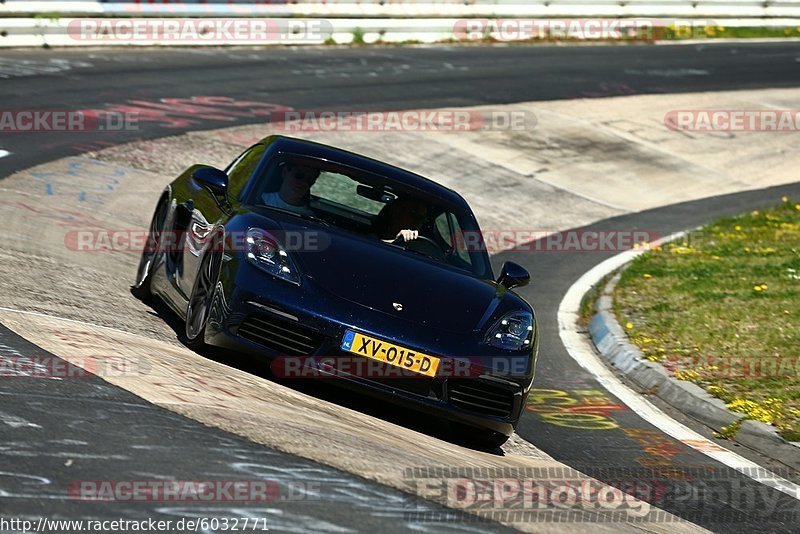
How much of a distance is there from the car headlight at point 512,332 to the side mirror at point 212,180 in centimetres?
199

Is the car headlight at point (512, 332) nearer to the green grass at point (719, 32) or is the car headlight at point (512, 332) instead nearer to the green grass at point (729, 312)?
the green grass at point (729, 312)

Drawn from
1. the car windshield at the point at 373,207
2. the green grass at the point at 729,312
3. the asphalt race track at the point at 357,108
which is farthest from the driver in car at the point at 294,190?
the green grass at the point at 729,312

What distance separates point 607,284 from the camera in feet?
40.6

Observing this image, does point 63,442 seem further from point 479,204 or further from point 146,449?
point 479,204

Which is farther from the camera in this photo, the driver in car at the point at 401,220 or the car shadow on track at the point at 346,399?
the driver in car at the point at 401,220

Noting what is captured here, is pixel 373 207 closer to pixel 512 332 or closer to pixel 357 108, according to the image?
pixel 512 332

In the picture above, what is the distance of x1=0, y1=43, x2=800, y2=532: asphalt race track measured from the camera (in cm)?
480

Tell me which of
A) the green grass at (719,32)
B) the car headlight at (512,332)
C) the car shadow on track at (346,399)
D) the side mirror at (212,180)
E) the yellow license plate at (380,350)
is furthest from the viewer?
the green grass at (719,32)

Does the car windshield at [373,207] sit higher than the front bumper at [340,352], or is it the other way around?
the car windshield at [373,207]

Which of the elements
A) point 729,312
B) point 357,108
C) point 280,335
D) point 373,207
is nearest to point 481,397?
point 280,335

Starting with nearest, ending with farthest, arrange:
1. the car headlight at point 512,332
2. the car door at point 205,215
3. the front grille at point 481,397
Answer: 1. the front grille at point 481,397
2. the car headlight at point 512,332
3. the car door at point 205,215

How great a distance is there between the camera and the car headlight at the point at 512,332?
22.8ft

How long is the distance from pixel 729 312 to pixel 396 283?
4661mm

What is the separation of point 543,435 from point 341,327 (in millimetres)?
1745
